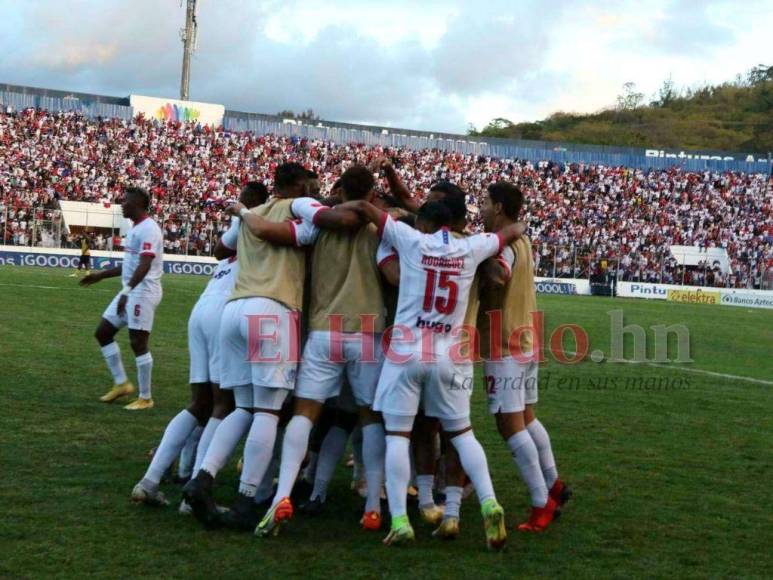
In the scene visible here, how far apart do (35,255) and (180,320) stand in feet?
68.9

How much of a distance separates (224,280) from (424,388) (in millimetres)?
1787

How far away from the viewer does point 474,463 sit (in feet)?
20.2

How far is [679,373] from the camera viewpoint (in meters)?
15.8

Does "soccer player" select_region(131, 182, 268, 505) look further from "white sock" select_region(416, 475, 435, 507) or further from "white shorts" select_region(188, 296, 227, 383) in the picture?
"white sock" select_region(416, 475, 435, 507)

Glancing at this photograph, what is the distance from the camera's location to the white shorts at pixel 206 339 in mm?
6762

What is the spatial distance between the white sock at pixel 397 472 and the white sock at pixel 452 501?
0.29 meters

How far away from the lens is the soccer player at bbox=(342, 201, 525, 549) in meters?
6.09

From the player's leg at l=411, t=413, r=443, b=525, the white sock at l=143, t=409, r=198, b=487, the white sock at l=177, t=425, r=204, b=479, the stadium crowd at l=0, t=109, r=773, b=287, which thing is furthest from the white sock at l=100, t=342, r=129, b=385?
the stadium crowd at l=0, t=109, r=773, b=287

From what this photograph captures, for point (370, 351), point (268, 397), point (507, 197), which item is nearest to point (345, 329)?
point (370, 351)

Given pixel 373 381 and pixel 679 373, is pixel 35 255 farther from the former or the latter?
pixel 373 381

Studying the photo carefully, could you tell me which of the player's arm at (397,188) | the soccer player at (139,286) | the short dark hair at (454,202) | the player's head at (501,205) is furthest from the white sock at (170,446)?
the soccer player at (139,286)

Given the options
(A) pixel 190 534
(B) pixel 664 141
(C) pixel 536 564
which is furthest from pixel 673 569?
(B) pixel 664 141

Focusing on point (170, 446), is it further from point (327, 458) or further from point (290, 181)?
point (290, 181)

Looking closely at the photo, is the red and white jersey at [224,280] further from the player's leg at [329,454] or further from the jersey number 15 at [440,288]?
the jersey number 15 at [440,288]
